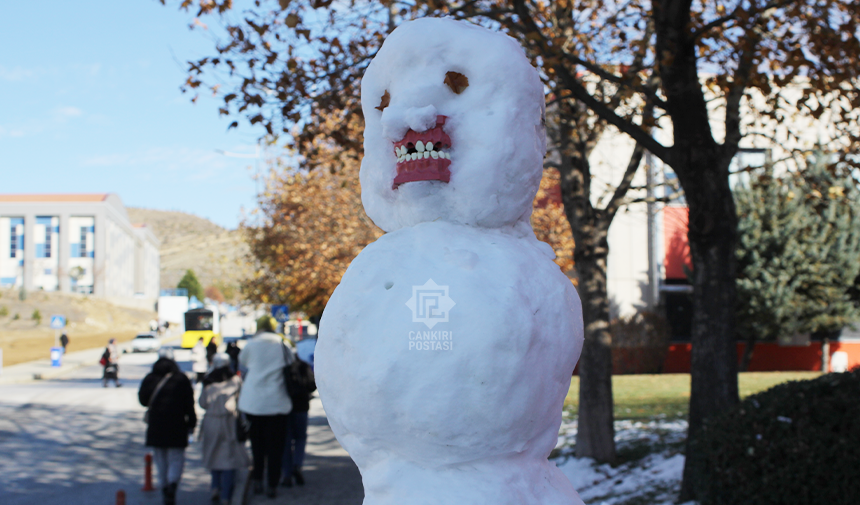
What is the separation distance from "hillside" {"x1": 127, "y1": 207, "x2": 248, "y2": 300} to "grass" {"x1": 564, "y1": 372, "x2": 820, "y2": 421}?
117419mm

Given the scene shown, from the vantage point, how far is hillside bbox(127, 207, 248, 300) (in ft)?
448

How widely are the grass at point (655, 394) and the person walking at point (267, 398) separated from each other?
634 centimetres

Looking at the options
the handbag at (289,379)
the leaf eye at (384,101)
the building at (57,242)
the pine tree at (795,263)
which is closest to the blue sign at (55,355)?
the handbag at (289,379)

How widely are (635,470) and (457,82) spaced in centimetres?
660

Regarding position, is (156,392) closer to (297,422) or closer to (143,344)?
(297,422)

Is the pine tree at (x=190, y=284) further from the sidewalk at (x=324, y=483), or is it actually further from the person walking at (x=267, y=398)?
the person walking at (x=267, y=398)

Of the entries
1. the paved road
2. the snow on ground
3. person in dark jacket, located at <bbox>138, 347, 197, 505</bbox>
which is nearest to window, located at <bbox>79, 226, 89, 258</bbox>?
the paved road

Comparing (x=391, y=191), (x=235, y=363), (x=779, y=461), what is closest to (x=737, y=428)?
(x=779, y=461)

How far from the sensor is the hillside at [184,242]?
137 meters

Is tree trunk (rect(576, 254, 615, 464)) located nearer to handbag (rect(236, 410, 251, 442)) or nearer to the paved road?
the paved road

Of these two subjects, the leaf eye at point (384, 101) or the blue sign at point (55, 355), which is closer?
the leaf eye at point (384, 101)

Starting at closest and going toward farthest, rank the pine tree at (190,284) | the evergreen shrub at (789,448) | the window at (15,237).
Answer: the evergreen shrub at (789,448) → the window at (15,237) → the pine tree at (190,284)

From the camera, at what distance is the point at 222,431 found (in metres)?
7.23

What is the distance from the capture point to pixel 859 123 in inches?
286
